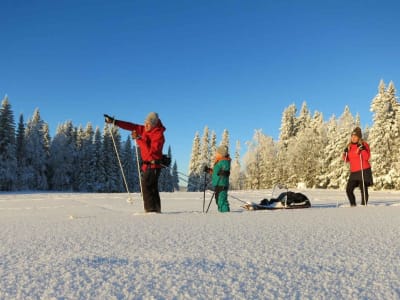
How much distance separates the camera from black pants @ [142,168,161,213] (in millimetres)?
6043

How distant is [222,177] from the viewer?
717 cm

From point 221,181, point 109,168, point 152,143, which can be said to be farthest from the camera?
point 109,168

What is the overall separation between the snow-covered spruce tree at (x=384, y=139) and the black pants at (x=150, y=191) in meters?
35.4

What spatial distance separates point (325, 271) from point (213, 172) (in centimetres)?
544

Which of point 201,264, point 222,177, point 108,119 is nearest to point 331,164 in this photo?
point 222,177

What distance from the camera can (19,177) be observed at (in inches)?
2036

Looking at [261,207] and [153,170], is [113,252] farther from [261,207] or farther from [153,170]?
[261,207]

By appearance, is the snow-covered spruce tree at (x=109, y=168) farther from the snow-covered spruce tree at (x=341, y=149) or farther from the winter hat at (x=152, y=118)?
the winter hat at (x=152, y=118)

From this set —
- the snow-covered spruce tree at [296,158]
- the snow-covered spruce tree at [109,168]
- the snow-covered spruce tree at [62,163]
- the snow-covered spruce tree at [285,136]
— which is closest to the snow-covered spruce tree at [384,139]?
the snow-covered spruce tree at [296,158]

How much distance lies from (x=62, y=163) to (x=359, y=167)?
61030 mm

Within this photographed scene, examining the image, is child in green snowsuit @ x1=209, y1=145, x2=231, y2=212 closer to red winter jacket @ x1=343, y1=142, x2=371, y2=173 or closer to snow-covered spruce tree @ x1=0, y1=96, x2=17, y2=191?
red winter jacket @ x1=343, y1=142, x2=371, y2=173

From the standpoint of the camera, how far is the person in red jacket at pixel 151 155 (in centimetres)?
608

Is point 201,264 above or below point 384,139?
below

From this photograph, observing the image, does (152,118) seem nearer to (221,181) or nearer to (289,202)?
(221,181)
